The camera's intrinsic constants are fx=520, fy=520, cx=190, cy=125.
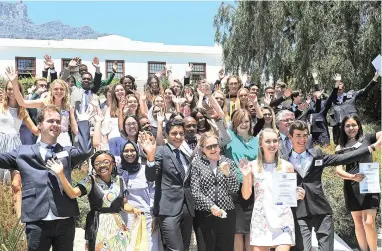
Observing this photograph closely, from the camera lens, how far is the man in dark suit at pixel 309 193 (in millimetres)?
5672

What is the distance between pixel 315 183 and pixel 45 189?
2.96 metres

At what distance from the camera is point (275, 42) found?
82.7 feet

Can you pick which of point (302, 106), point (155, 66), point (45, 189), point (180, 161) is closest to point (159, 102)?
point (180, 161)

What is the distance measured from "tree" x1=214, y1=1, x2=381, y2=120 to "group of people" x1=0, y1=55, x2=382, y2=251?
14.9 m

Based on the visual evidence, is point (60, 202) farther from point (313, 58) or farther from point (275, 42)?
point (275, 42)

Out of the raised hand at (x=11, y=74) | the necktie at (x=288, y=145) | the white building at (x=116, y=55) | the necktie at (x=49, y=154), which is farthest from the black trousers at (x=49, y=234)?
the white building at (x=116, y=55)

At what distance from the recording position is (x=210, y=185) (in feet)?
18.1

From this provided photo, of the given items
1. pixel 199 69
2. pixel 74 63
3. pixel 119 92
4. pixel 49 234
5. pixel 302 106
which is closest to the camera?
pixel 49 234

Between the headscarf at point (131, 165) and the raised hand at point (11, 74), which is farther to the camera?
the raised hand at point (11, 74)

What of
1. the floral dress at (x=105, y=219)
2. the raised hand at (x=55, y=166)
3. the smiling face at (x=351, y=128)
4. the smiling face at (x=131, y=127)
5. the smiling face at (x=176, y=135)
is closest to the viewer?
the raised hand at (x=55, y=166)

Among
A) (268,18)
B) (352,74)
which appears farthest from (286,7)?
(352,74)

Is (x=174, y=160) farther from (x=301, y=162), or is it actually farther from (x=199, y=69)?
(x=199, y=69)

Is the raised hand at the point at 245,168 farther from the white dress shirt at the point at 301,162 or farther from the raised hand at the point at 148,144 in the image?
the raised hand at the point at 148,144

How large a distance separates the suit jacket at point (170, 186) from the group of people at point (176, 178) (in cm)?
1
